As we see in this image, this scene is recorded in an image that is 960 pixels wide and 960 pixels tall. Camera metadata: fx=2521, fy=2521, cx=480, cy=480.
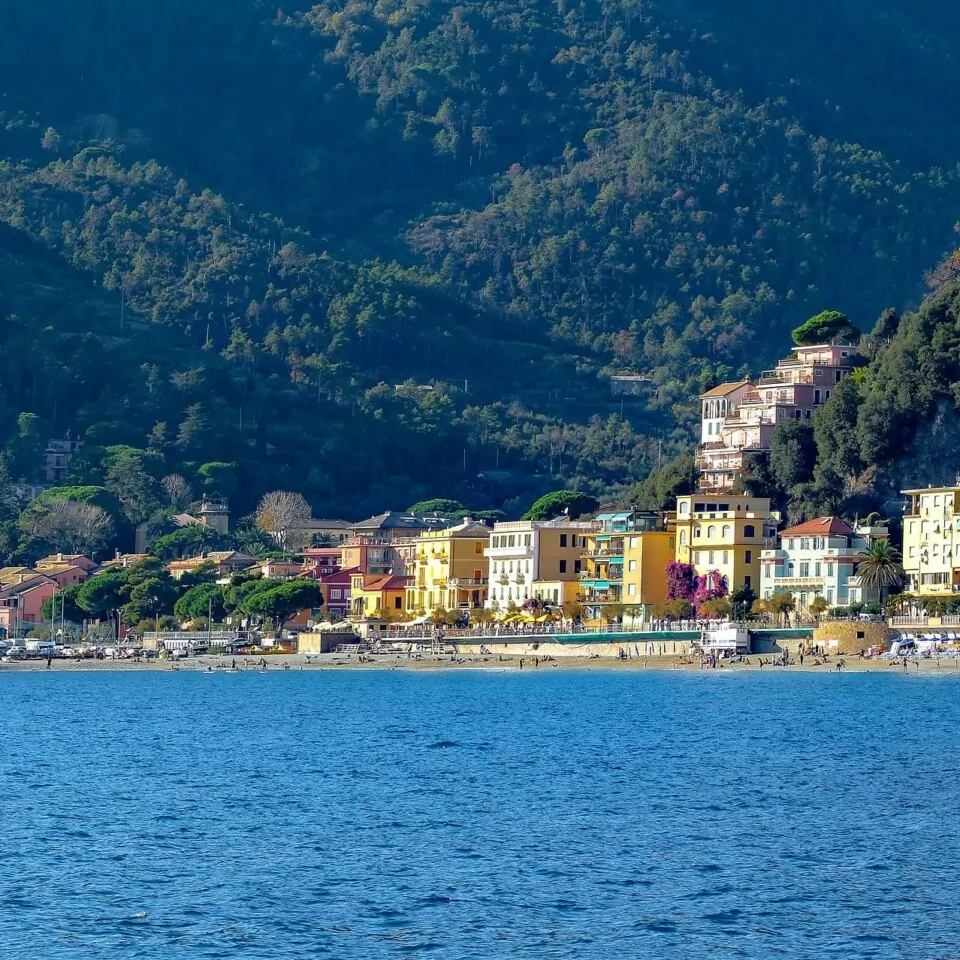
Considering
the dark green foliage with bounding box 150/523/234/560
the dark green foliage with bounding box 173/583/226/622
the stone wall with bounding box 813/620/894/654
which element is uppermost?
the dark green foliage with bounding box 150/523/234/560

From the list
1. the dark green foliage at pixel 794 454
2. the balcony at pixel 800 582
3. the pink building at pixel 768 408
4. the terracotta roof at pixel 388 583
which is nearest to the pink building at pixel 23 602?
the terracotta roof at pixel 388 583

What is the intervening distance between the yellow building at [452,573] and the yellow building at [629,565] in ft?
27.3

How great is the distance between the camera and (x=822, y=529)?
328ft

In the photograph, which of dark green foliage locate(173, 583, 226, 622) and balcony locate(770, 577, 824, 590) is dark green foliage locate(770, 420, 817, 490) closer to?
balcony locate(770, 577, 824, 590)

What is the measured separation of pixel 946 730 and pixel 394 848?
2306 centimetres

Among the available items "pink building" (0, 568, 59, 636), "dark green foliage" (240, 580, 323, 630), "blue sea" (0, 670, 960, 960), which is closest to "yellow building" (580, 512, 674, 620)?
"dark green foliage" (240, 580, 323, 630)

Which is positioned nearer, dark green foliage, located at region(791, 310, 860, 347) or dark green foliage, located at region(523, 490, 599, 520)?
dark green foliage, located at region(791, 310, 860, 347)

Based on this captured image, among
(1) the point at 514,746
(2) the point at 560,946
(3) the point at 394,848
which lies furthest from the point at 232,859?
(1) the point at 514,746

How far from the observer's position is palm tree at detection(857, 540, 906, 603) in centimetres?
9706

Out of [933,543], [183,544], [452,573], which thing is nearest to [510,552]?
[452,573]

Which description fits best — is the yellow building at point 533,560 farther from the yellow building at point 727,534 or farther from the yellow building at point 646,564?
the yellow building at point 727,534

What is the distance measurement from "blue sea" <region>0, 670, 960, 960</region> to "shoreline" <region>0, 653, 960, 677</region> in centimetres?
1770

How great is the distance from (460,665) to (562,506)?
1265 inches

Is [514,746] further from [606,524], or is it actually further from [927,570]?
[606,524]
